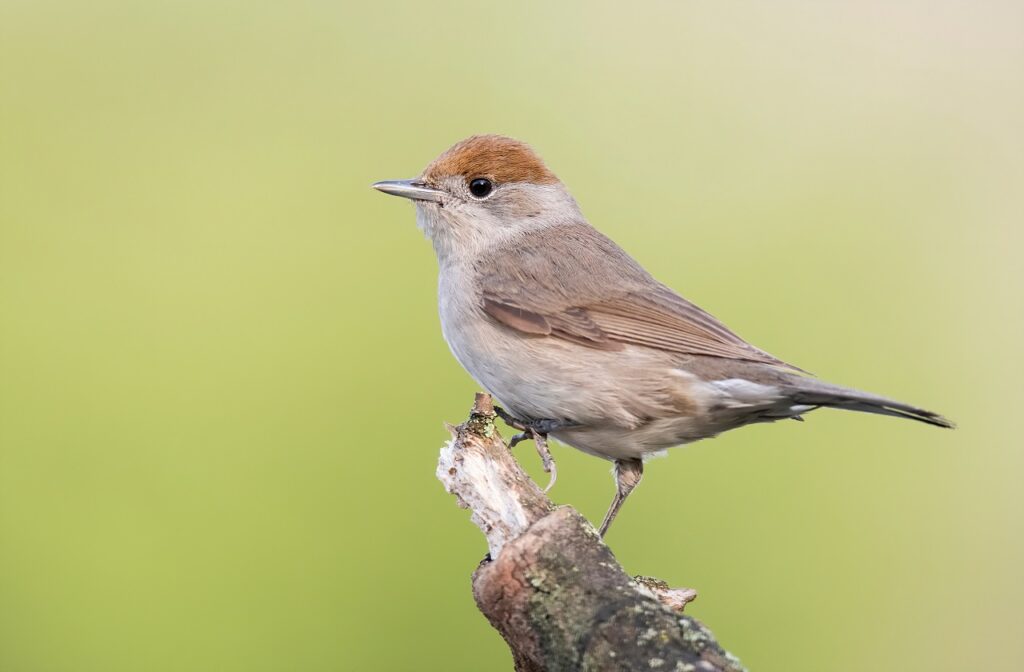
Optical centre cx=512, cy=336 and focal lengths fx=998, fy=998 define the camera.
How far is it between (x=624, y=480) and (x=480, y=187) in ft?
5.22

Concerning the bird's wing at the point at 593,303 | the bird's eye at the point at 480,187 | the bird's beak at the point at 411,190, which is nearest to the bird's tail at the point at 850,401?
the bird's wing at the point at 593,303

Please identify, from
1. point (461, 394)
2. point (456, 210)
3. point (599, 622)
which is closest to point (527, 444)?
point (461, 394)

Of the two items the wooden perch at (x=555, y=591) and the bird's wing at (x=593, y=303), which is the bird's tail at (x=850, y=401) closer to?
the bird's wing at (x=593, y=303)

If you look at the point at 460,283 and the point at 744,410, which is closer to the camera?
the point at 744,410

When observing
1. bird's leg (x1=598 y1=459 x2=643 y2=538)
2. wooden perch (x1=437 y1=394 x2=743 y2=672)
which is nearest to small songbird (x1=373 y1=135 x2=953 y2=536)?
bird's leg (x1=598 y1=459 x2=643 y2=538)

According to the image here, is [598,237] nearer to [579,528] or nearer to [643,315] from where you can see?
[643,315]

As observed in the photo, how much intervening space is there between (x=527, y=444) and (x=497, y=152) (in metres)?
1.43

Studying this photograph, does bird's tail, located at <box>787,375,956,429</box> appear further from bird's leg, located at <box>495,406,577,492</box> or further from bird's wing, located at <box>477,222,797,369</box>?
bird's leg, located at <box>495,406,577,492</box>

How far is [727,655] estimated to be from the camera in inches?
94.3

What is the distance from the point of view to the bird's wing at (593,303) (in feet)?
13.7

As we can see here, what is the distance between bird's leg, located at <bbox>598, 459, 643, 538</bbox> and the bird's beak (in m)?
1.54

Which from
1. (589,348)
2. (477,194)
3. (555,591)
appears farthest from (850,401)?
(477,194)

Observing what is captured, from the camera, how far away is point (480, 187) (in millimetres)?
4902

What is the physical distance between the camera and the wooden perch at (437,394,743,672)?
2426 millimetres
